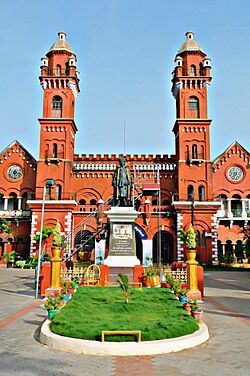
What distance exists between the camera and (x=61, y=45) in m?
45.2

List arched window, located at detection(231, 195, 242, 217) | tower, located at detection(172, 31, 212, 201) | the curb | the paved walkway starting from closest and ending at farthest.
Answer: the paved walkway, the curb, tower, located at detection(172, 31, 212, 201), arched window, located at detection(231, 195, 242, 217)

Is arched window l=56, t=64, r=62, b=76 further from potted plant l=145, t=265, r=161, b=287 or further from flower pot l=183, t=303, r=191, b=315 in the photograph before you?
flower pot l=183, t=303, r=191, b=315

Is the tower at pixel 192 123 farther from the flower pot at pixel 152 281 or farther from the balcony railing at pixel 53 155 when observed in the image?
the flower pot at pixel 152 281

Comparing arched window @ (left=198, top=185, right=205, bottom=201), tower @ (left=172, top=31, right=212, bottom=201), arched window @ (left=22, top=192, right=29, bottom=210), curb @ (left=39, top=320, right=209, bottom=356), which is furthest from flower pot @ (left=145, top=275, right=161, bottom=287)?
arched window @ (left=22, top=192, right=29, bottom=210)

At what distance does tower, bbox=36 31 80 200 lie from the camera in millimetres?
41281

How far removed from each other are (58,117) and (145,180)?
12062mm

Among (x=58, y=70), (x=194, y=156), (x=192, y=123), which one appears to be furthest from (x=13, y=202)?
(x=192, y=123)

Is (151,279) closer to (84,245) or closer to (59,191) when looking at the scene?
(84,245)

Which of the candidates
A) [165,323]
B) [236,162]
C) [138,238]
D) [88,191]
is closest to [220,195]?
[236,162]

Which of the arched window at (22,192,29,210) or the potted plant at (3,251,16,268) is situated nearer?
the potted plant at (3,251,16,268)

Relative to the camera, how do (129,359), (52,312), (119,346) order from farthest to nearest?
(52,312), (119,346), (129,359)

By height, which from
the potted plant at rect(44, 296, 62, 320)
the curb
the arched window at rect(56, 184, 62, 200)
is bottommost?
the curb

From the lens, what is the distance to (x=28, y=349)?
8.10m

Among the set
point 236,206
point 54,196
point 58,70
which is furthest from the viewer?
point 236,206
